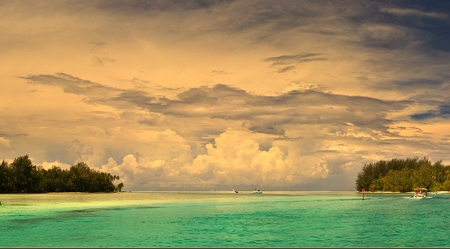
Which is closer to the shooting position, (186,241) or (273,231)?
(186,241)

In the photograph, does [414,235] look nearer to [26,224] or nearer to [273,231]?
[273,231]

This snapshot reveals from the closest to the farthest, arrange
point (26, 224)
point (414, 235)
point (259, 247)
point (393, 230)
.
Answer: point (259, 247), point (414, 235), point (393, 230), point (26, 224)

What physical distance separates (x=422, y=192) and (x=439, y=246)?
15839 cm

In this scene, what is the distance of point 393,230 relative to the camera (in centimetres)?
5578

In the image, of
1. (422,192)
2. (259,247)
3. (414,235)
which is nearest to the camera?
(259,247)

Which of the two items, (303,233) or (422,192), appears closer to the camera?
(303,233)

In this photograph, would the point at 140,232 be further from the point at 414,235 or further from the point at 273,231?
the point at 414,235

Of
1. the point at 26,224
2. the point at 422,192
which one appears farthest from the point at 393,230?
the point at 422,192

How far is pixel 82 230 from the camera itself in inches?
2110

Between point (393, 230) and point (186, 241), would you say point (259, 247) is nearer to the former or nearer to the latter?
point (186, 241)

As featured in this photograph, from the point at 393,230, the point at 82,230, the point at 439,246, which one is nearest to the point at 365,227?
the point at 393,230

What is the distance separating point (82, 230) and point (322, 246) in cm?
2859

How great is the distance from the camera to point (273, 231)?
5338 cm

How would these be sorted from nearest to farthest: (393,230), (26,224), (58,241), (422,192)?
(58,241) < (393,230) < (26,224) < (422,192)
